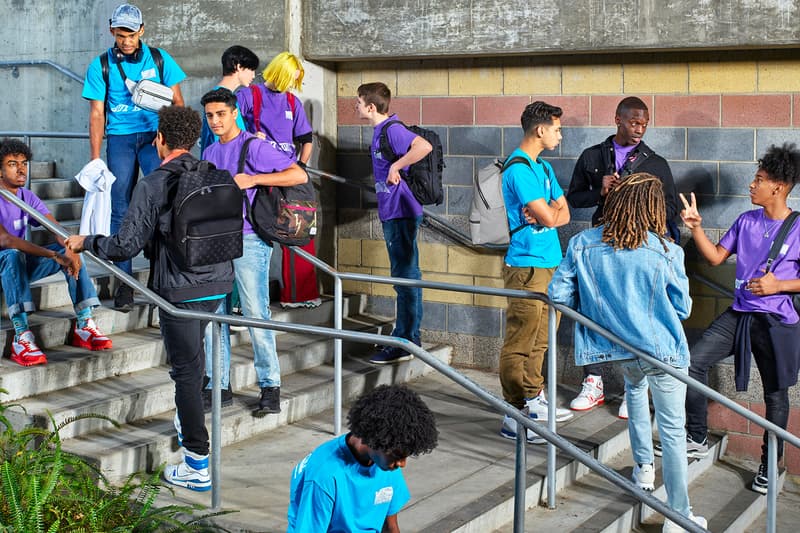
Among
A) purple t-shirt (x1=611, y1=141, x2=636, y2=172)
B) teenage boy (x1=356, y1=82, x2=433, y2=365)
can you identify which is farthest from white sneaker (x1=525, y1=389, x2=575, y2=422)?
purple t-shirt (x1=611, y1=141, x2=636, y2=172)

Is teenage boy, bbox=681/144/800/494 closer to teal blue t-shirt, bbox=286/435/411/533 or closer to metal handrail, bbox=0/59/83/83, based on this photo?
A: teal blue t-shirt, bbox=286/435/411/533

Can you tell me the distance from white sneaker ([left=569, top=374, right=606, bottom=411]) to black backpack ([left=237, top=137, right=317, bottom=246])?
210cm

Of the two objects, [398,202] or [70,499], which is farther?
[398,202]

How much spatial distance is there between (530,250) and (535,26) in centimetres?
199

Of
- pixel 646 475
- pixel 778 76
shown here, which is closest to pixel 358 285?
pixel 778 76

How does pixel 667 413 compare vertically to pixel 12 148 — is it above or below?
below

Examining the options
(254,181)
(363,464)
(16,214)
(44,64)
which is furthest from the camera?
(44,64)

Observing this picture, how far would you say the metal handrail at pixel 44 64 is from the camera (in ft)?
28.6

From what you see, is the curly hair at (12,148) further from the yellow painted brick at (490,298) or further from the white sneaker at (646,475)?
the white sneaker at (646,475)

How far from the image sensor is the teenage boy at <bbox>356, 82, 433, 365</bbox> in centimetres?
673

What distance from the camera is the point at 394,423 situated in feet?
10.7

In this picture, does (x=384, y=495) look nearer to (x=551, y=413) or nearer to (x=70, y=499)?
(x=70, y=499)

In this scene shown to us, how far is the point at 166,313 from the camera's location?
15.9 ft

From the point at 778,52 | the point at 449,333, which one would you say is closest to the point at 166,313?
the point at 449,333
